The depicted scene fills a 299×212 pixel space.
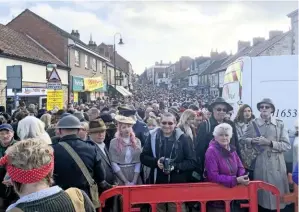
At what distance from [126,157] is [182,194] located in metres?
1.25

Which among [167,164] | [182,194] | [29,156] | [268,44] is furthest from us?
[268,44]

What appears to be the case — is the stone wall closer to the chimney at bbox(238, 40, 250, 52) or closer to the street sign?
the chimney at bbox(238, 40, 250, 52)

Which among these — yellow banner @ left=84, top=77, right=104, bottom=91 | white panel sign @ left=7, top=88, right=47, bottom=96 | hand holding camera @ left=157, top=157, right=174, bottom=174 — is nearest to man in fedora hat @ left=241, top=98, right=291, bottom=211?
hand holding camera @ left=157, top=157, right=174, bottom=174

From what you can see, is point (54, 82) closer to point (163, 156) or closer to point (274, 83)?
point (274, 83)

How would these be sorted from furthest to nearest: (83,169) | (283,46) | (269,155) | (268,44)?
(268,44) → (283,46) → (269,155) → (83,169)

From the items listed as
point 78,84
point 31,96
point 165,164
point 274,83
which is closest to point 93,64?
point 78,84

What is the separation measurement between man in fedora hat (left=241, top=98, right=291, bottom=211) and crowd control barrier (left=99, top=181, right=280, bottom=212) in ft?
2.66

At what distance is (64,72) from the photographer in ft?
83.1

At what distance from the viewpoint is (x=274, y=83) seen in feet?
24.4

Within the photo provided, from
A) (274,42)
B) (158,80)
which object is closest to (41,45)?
(274,42)

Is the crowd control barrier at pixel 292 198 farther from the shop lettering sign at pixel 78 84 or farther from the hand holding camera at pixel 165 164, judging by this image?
the shop lettering sign at pixel 78 84

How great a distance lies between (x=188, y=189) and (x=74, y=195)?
213 cm

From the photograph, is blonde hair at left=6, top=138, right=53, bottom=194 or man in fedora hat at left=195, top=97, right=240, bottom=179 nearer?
blonde hair at left=6, top=138, right=53, bottom=194

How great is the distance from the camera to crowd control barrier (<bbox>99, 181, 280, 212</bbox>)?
415 centimetres
